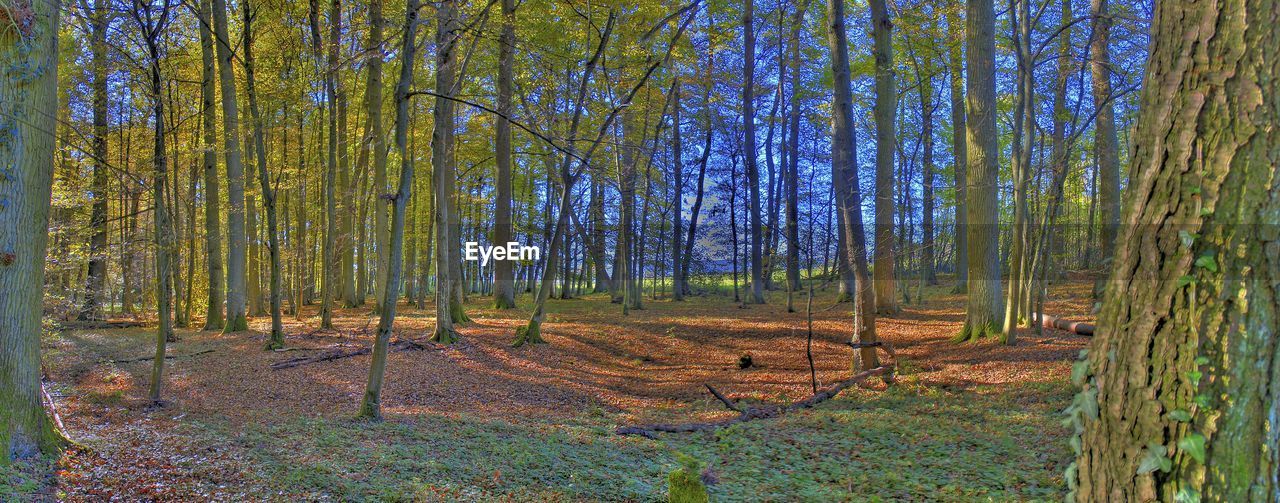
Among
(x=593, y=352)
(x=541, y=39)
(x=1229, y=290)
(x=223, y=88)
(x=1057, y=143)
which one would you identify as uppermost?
(x=541, y=39)

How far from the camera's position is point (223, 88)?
12.2 metres

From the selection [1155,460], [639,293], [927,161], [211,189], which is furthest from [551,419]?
[927,161]

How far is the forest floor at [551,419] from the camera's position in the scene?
4.36m

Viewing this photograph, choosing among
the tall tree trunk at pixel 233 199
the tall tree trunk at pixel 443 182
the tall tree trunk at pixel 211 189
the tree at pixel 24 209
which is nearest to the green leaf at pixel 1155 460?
the tree at pixel 24 209

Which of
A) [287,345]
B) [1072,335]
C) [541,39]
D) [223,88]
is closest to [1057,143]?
[1072,335]

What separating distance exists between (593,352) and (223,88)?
9031 millimetres

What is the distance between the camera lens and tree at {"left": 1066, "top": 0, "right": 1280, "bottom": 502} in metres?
1.73

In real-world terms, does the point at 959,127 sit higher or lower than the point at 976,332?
higher

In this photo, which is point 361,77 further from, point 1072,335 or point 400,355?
point 1072,335

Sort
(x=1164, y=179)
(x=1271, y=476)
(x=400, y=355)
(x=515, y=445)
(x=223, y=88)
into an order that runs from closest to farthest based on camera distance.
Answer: (x=1271, y=476), (x=1164, y=179), (x=515, y=445), (x=400, y=355), (x=223, y=88)

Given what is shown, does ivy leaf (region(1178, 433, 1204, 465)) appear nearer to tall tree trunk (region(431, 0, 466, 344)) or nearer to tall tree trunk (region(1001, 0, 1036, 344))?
tall tree trunk (region(431, 0, 466, 344))

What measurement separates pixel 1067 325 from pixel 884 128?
461 centimetres

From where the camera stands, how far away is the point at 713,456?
19.7 ft

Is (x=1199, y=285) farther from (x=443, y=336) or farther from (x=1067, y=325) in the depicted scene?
(x=443, y=336)
